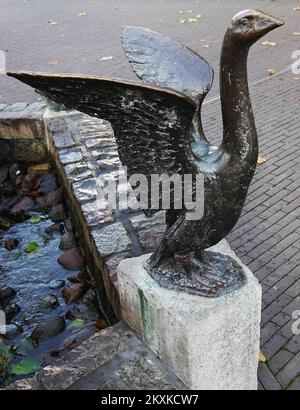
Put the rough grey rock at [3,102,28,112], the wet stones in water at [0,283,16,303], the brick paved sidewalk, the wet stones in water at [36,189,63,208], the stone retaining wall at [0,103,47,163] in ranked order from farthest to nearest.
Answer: the rough grey rock at [3,102,28,112] → the stone retaining wall at [0,103,47,163] → the wet stones in water at [36,189,63,208] → the wet stones in water at [0,283,16,303] → the brick paved sidewalk

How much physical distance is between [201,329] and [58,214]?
11.6 ft

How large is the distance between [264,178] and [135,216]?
186cm

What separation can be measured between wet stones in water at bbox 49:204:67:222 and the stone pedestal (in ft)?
9.44

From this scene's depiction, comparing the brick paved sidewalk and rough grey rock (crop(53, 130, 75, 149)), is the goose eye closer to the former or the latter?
the brick paved sidewalk

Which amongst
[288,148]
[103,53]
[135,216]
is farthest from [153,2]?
[135,216]

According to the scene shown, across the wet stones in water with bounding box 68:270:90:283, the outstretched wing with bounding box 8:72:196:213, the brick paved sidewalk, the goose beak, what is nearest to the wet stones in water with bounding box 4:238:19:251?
the wet stones in water with bounding box 68:270:90:283

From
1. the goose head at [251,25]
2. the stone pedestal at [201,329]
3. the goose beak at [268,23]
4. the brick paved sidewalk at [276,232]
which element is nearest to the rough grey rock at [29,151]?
the brick paved sidewalk at [276,232]

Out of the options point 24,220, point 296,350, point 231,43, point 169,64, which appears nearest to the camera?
point 231,43

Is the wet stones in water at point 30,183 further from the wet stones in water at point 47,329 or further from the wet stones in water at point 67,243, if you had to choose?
the wet stones in water at point 47,329

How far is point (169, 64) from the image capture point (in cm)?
273

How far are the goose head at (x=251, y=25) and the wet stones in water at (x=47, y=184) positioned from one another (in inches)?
171

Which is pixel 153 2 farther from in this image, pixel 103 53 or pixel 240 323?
pixel 240 323

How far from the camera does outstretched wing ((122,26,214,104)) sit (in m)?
2.68
